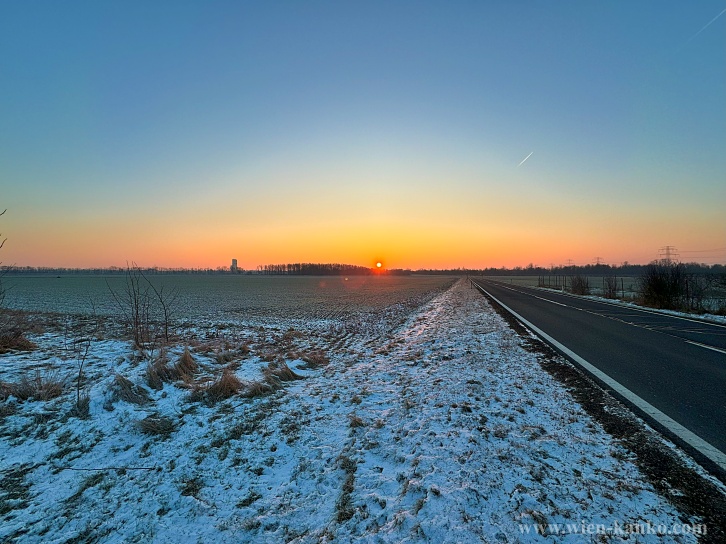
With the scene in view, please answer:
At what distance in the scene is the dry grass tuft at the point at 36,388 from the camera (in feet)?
18.2

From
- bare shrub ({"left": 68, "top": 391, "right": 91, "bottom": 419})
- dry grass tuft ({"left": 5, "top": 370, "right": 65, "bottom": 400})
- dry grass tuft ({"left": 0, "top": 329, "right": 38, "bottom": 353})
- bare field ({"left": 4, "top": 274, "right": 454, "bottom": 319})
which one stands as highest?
dry grass tuft ({"left": 0, "top": 329, "right": 38, "bottom": 353})

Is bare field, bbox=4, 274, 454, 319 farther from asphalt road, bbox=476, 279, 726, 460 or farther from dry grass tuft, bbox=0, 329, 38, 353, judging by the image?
asphalt road, bbox=476, 279, 726, 460

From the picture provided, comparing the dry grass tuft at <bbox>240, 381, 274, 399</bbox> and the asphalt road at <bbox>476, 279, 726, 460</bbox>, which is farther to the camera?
the dry grass tuft at <bbox>240, 381, 274, 399</bbox>

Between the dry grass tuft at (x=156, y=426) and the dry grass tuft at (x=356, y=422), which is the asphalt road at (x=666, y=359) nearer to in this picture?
the dry grass tuft at (x=356, y=422)

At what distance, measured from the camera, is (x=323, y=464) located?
3.84 m

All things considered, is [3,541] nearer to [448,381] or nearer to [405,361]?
[448,381]

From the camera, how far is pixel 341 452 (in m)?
4.08

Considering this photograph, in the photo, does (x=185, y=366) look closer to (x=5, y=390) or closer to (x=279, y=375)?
(x=279, y=375)

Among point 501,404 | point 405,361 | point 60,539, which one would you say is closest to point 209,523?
point 60,539

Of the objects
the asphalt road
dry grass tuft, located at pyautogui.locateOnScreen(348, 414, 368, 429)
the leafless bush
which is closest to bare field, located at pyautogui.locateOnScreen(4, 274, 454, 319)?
the leafless bush

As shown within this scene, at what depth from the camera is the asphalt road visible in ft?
15.8

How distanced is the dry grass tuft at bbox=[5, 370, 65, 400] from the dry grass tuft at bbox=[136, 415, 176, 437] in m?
2.24

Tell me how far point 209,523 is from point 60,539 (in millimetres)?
1277

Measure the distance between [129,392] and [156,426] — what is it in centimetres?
145
